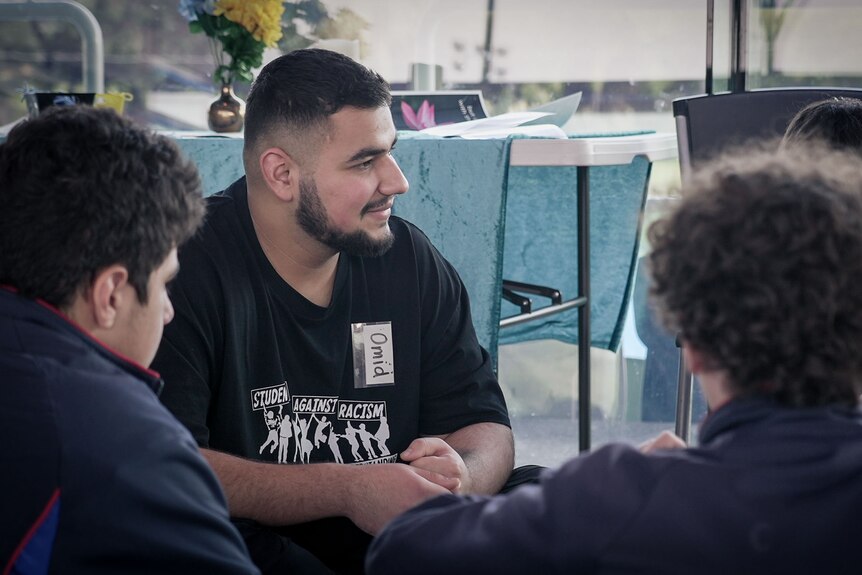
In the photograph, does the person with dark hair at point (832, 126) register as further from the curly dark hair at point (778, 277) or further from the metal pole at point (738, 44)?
the metal pole at point (738, 44)

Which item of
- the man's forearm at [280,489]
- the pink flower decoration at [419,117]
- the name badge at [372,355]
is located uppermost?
the pink flower decoration at [419,117]

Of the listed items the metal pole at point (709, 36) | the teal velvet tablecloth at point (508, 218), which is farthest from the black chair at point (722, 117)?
the metal pole at point (709, 36)

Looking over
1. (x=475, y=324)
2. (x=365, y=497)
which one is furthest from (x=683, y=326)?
(x=475, y=324)

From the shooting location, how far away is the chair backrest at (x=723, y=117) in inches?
80.3

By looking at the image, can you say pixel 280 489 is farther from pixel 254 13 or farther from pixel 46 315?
pixel 254 13

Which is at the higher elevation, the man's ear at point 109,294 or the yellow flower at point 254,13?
the yellow flower at point 254,13

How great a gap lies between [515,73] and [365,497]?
2.01 metres

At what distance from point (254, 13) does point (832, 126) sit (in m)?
1.31

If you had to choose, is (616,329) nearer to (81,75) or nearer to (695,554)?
(695,554)

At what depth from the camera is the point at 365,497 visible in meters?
1.33

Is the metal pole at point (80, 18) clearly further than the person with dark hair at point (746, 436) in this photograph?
Yes

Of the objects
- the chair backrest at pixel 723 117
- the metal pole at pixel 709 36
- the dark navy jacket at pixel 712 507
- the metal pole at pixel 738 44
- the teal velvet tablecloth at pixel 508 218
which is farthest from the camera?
the metal pole at pixel 738 44

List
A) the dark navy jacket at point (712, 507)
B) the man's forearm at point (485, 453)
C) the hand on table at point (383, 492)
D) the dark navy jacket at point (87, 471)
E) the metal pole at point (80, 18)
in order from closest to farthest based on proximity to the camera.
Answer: the dark navy jacket at point (712, 507) < the dark navy jacket at point (87, 471) < the hand on table at point (383, 492) < the man's forearm at point (485, 453) < the metal pole at point (80, 18)

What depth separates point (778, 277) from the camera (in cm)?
69
